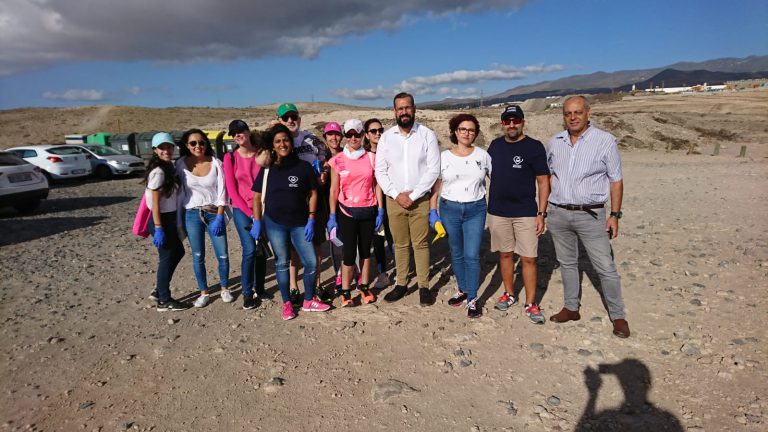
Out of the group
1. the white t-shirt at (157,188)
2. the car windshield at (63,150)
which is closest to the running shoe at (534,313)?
the white t-shirt at (157,188)

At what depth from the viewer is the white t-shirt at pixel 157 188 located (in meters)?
4.45

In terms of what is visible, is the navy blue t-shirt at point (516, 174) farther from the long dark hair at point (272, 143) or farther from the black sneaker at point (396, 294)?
the long dark hair at point (272, 143)

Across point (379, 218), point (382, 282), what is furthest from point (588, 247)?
point (382, 282)

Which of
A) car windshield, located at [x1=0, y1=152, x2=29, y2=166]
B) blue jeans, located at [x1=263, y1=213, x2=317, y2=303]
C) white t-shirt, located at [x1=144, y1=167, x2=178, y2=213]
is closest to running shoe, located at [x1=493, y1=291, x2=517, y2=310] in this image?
blue jeans, located at [x1=263, y1=213, x2=317, y2=303]

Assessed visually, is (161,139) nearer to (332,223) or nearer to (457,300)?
(332,223)

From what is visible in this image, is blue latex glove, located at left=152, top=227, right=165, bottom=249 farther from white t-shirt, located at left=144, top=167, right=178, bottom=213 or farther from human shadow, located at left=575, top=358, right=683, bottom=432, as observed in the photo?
human shadow, located at left=575, top=358, right=683, bottom=432

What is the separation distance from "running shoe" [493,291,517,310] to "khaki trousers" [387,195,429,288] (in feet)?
2.68

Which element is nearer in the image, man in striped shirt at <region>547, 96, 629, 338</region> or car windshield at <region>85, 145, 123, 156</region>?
man in striped shirt at <region>547, 96, 629, 338</region>

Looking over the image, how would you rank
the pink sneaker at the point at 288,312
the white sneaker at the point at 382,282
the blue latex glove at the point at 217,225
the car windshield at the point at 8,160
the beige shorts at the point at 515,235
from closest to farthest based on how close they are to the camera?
the beige shorts at the point at 515,235 < the pink sneaker at the point at 288,312 < the blue latex glove at the point at 217,225 < the white sneaker at the point at 382,282 < the car windshield at the point at 8,160

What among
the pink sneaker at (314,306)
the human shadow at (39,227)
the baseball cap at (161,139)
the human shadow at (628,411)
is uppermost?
the baseball cap at (161,139)

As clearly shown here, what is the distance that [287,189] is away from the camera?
4359mm

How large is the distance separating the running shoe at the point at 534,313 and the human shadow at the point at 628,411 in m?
0.87

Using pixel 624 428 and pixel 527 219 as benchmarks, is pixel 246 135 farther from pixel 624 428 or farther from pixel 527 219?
A: pixel 624 428

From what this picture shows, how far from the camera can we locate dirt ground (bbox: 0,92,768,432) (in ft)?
10.1
